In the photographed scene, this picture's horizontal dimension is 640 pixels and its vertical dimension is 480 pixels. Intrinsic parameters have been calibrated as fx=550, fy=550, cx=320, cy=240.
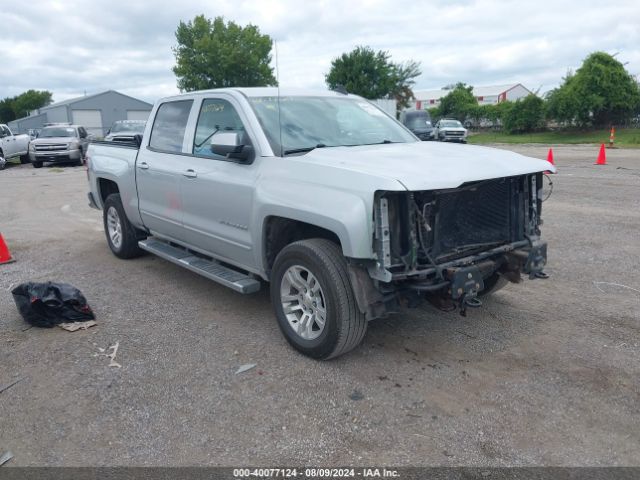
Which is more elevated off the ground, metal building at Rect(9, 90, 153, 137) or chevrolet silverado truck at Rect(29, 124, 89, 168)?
metal building at Rect(9, 90, 153, 137)

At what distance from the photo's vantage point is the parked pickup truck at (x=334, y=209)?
3549 millimetres

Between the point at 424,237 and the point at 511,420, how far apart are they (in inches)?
48.5

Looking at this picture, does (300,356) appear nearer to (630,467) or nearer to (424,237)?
(424,237)

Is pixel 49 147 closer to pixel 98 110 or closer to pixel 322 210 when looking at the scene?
pixel 322 210

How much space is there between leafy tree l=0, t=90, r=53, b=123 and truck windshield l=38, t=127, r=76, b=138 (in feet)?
312

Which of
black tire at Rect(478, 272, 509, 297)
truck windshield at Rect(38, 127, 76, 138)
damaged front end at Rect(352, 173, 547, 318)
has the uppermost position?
truck windshield at Rect(38, 127, 76, 138)

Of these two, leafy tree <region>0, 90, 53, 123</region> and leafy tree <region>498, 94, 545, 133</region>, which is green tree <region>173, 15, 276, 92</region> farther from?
leafy tree <region>0, 90, 53, 123</region>

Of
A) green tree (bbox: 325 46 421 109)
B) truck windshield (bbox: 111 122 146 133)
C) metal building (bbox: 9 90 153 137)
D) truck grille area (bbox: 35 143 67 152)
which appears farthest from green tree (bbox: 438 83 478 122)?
truck grille area (bbox: 35 143 67 152)

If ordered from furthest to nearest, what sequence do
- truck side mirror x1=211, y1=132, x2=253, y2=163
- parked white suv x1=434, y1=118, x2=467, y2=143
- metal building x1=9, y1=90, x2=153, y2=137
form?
metal building x1=9, y1=90, x2=153, y2=137
parked white suv x1=434, y1=118, x2=467, y2=143
truck side mirror x1=211, y1=132, x2=253, y2=163

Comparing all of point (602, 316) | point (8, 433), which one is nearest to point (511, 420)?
point (602, 316)

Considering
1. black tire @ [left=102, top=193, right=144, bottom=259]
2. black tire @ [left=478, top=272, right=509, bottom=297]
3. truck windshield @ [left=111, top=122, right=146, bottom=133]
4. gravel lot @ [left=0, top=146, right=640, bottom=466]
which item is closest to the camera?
gravel lot @ [left=0, top=146, right=640, bottom=466]

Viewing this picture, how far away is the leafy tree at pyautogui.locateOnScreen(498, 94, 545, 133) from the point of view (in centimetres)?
3947

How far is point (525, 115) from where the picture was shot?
4016 cm

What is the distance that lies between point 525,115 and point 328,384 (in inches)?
1601
